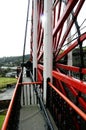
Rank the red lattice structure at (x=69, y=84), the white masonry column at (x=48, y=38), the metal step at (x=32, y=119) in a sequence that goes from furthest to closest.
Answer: the white masonry column at (x=48, y=38)
the metal step at (x=32, y=119)
the red lattice structure at (x=69, y=84)

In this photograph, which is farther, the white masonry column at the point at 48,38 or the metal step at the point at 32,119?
the white masonry column at the point at 48,38

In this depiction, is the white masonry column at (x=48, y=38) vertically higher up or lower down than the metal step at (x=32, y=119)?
higher up

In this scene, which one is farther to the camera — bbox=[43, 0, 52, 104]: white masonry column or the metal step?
bbox=[43, 0, 52, 104]: white masonry column

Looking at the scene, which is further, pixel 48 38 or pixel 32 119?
pixel 48 38

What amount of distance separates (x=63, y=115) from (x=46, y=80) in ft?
6.34

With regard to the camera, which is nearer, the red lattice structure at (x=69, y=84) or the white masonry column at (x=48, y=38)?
the red lattice structure at (x=69, y=84)

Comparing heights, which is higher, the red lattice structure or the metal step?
the red lattice structure

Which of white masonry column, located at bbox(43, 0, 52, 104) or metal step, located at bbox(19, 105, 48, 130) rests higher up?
white masonry column, located at bbox(43, 0, 52, 104)

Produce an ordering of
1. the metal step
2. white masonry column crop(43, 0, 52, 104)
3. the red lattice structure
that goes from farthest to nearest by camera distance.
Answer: white masonry column crop(43, 0, 52, 104), the metal step, the red lattice structure

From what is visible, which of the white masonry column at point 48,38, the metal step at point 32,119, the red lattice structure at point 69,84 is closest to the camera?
the red lattice structure at point 69,84

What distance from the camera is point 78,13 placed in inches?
226

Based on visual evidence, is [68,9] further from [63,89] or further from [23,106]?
[63,89]

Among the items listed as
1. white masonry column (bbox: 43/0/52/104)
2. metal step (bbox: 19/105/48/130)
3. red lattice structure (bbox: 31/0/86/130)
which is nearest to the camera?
red lattice structure (bbox: 31/0/86/130)

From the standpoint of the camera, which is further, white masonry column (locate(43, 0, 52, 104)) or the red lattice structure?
white masonry column (locate(43, 0, 52, 104))
